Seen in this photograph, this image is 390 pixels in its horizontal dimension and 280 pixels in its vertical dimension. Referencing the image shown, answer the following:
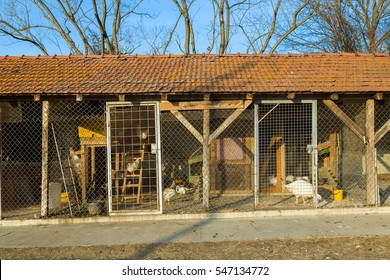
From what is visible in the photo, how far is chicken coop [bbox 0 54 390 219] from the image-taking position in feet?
26.1

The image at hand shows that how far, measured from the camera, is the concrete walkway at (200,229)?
6.54 metres

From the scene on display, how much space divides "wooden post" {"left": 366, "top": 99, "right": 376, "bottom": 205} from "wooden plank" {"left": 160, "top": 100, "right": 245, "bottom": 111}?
269 centimetres

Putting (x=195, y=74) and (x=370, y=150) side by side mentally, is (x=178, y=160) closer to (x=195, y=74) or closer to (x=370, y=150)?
(x=195, y=74)

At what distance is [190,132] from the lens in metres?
8.88

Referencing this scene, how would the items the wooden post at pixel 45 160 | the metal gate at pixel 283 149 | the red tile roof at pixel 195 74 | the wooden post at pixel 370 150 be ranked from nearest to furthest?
the red tile roof at pixel 195 74 < the wooden post at pixel 45 160 < the wooden post at pixel 370 150 < the metal gate at pixel 283 149

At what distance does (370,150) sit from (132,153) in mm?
5137

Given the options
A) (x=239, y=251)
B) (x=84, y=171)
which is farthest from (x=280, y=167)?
(x=84, y=171)

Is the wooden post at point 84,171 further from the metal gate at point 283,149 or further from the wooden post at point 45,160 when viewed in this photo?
the metal gate at point 283,149

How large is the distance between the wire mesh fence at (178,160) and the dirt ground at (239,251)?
76.0 inches

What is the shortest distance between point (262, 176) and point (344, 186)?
244 cm

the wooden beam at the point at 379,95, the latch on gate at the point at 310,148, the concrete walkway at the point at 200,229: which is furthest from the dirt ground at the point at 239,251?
the wooden beam at the point at 379,95

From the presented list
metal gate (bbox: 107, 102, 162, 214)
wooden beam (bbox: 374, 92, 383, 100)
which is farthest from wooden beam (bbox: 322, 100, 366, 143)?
metal gate (bbox: 107, 102, 162, 214)

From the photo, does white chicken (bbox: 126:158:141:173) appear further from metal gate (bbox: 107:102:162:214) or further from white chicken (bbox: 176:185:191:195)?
white chicken (bbox: 176:185:191:195)

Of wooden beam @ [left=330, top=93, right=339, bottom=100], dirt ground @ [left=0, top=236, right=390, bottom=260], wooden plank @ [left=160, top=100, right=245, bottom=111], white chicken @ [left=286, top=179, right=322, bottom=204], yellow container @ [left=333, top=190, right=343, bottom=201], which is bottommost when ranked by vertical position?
dirt ground @ [left=0, top=236, right=390, bottom=260]
